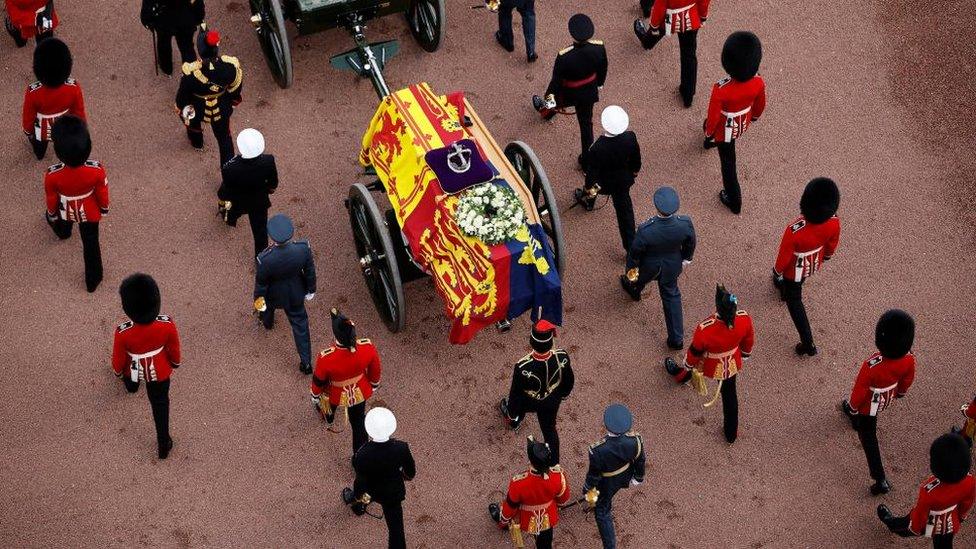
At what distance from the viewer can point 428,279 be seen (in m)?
13.0

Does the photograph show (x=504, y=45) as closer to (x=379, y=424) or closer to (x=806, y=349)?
(x=806, y=349)

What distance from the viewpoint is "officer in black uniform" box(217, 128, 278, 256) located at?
485 inches

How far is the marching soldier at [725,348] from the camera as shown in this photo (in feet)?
37.8

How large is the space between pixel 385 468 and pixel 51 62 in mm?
4320

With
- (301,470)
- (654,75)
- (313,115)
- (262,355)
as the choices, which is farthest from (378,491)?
(654,75)

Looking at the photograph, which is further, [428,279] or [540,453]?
[428,279]

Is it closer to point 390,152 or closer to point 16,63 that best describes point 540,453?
point 390,152

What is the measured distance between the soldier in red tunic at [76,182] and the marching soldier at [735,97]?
15.1 feet

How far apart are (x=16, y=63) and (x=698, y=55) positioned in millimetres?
5738

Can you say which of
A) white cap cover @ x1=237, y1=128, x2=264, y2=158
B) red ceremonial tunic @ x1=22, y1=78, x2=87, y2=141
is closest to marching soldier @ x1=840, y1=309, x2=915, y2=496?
white cap cover @ x1=237, y1=128, x2=264, y2=158

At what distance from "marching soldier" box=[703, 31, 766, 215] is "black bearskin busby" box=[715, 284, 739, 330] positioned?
2008mm

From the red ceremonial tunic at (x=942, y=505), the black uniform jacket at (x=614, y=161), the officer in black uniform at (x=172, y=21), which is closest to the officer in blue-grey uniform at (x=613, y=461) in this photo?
the red ceremonial tunic at (x=942, y=505)

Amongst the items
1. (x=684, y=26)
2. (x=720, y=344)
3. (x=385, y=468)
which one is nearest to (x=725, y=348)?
(x=720, y=344)

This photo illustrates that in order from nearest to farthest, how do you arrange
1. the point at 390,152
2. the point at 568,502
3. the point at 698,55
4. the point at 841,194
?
the point at 568,502
the point at 390,152
the point at 841,194
the point at 698,55
